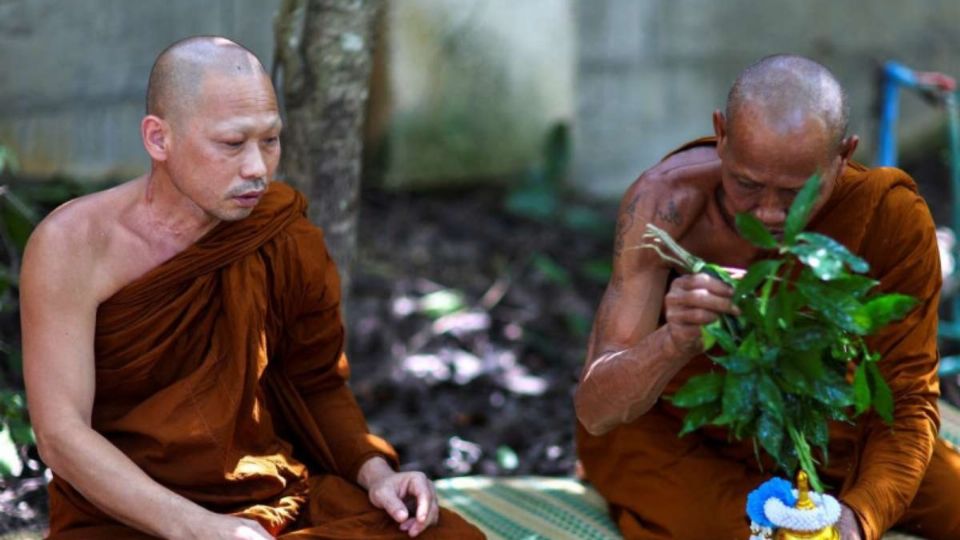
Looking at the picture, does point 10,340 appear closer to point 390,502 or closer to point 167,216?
point 167,216

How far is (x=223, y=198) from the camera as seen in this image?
11.6 ft

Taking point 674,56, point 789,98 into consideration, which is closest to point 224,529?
point 789,98

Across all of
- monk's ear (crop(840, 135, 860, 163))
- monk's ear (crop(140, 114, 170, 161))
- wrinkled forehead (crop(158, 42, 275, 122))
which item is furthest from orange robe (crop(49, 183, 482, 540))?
monk's ear (crop(840, 135, 860, 163))

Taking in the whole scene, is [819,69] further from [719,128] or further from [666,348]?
[666,348]

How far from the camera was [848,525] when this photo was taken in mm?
3594

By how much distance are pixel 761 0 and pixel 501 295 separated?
2519 mm

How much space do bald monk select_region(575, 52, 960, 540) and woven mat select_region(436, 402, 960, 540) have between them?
12 cm

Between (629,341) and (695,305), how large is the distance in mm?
639

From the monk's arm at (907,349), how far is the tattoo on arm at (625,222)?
629mm

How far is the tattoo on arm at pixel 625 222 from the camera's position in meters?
3.89

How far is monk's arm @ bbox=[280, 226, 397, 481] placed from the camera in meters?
3.84

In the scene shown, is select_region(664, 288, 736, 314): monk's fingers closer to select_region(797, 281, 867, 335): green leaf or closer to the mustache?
select_region(797, 281, 867, 335): green leaf

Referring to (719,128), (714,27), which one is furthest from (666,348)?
(714,27)

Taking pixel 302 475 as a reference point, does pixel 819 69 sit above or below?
above
